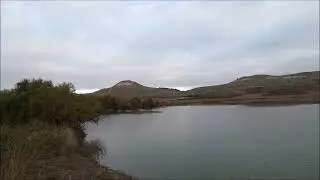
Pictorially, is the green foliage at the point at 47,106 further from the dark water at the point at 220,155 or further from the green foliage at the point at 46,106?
the dark water at the point at 220,155

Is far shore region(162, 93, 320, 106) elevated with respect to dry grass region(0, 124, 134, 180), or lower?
elevated

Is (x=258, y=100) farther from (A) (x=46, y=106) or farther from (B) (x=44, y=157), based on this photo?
(B) (x=44, y=157)

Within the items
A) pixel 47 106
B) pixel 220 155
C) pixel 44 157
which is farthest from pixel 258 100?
pixel 44 157

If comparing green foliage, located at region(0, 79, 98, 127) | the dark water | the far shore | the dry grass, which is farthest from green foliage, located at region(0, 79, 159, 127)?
the far shore

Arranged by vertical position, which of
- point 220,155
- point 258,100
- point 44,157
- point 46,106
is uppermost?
point 258,100

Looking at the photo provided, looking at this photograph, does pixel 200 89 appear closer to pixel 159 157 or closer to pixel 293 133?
pixel 293 133

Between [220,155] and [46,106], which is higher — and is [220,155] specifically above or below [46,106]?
below

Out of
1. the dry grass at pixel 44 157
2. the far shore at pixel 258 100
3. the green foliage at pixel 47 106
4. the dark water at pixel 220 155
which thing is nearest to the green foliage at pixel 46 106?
the green foliage at pixel 47 106

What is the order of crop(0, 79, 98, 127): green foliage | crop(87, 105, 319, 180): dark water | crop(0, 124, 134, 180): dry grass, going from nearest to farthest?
crop(0, 124, 134, 180): dry grass < crop(87, 105, 319, 180): dark water < crop(0, 79, 98, 127): green foliage

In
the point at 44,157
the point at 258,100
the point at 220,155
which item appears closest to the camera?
the point at 44,157

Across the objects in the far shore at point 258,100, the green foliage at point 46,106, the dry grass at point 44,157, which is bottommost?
the dry grass at point 44,157

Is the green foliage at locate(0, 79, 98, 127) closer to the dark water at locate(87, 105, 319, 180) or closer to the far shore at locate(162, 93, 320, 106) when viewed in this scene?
the dark water at locate(87, 105, 319, 180)

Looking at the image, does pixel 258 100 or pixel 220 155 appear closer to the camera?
pixel 220 155

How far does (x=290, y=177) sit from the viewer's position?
1931 cm
